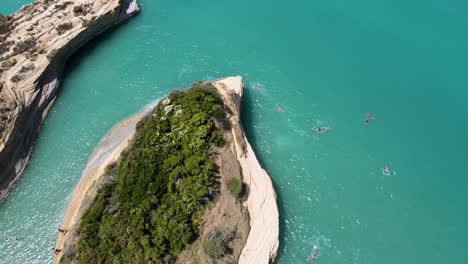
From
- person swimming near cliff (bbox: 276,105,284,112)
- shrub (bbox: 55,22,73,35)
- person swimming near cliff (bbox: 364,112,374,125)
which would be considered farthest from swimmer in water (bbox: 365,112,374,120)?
shrub (bbox: 55,22,73,35)

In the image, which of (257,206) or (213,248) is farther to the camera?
(257,206)

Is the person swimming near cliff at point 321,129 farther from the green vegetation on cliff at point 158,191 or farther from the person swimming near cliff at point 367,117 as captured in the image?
the green vegetation on cliff at point 158,191

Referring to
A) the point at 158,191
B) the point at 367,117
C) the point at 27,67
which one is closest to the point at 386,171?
the point at 367,117

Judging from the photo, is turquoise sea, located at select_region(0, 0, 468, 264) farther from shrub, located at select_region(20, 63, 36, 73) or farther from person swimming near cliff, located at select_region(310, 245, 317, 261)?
shrub, located at select_region(20, 63, 36, 73)

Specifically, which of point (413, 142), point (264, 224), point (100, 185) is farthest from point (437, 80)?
point (100, 185)

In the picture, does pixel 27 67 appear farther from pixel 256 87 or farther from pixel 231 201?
pixel 231 201

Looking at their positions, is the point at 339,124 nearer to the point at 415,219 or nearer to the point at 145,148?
the point at 415,219
